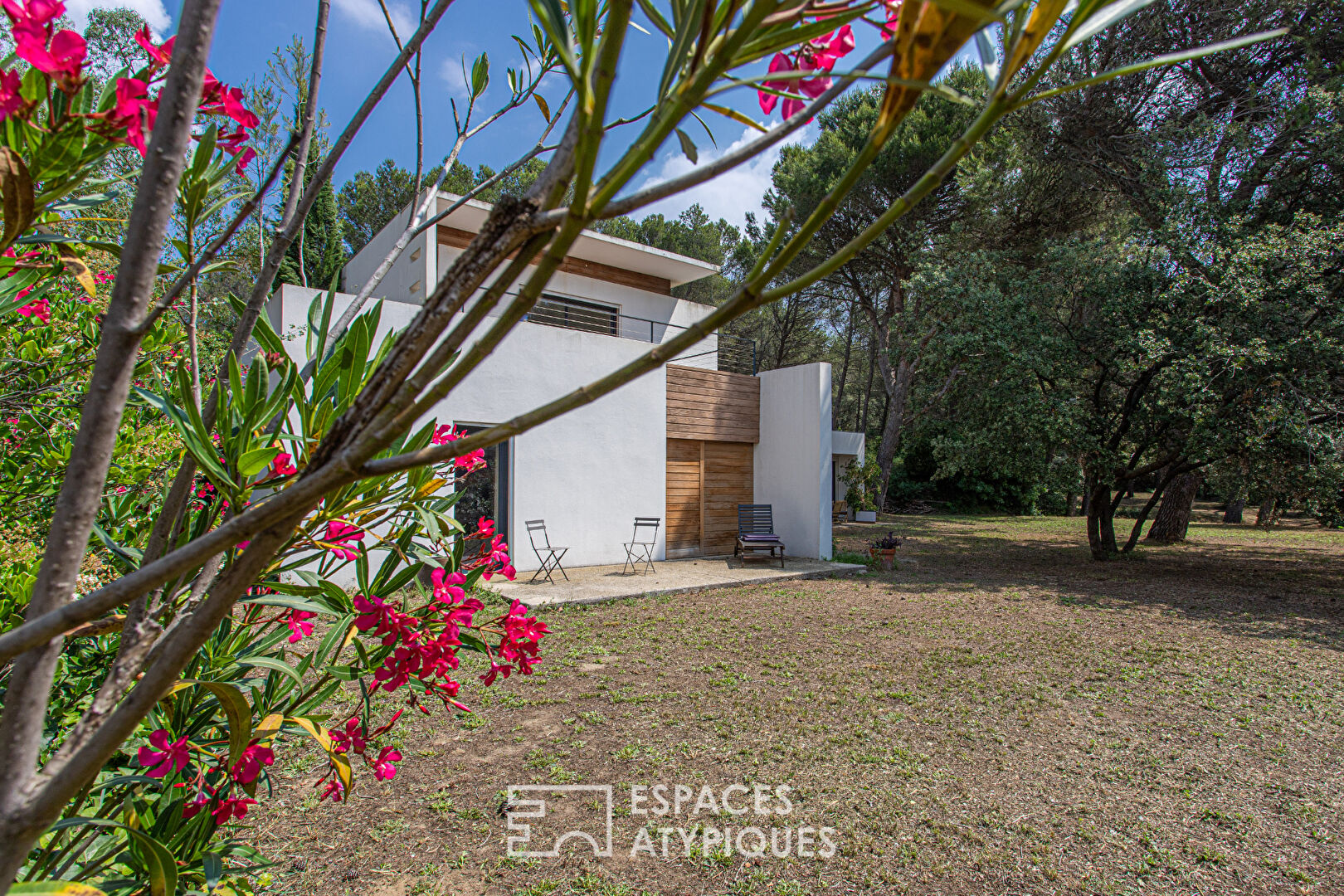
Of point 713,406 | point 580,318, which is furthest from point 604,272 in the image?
point 713,406

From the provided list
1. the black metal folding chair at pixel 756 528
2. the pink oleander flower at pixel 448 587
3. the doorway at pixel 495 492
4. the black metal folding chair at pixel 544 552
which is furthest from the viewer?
the black metal folding chair at pixel 756 528

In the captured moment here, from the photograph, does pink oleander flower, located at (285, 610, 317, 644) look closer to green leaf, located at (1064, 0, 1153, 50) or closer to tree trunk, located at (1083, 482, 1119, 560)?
green leaf, located at (1064, 0, 1153, 50)

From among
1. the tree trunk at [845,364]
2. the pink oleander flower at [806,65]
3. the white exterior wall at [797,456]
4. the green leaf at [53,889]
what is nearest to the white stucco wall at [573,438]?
the white exterior wall at [797,456]

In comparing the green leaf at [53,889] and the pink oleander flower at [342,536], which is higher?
the pink oleander flower at [342,536]

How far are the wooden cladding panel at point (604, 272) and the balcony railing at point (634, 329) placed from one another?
21.6 inches

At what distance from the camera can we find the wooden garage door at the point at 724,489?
1086 centimetres

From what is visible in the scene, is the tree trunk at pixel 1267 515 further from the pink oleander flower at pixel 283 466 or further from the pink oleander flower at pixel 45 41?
the pink oleander flower at pixel 45 41

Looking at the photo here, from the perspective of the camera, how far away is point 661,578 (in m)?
8.59

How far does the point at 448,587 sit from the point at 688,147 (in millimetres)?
1019

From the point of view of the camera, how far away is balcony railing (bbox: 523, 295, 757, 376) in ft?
36.9

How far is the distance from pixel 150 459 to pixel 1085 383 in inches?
498

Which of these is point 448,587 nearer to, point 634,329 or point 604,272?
point 634,329

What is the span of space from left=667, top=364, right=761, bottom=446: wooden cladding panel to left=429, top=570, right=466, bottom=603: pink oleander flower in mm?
8675

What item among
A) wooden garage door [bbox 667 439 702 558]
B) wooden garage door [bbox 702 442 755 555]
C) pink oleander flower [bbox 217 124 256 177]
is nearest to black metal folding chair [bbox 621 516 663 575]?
wooden garage door [bbox 667 439 702 558]
